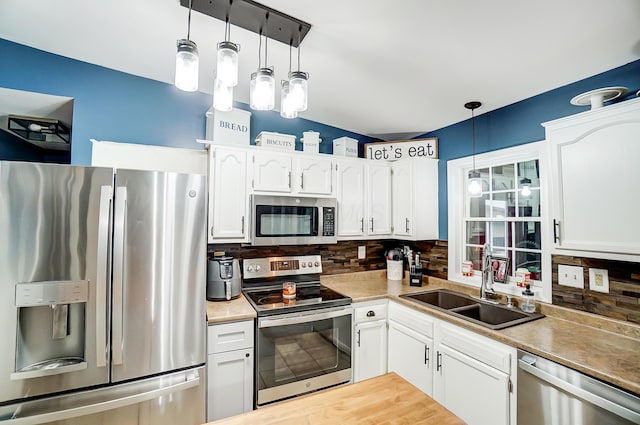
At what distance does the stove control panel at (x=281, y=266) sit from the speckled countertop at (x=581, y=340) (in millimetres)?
614

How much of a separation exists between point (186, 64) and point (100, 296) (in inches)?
47.0

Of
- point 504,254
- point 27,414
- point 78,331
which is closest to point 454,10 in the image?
point 504,254

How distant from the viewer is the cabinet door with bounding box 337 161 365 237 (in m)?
2.65

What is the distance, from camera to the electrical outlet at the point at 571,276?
1796mm

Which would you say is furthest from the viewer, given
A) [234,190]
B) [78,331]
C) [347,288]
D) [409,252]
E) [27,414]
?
[409,252]

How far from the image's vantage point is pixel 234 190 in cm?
225

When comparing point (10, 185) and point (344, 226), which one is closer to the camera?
point (10, 185)

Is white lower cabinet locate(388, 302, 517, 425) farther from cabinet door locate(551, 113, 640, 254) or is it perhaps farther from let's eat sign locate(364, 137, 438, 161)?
let's eat sign locate(364, 137, 438, 161)

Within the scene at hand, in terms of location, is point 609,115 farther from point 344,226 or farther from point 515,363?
point 344,226

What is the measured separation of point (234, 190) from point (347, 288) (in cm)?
136

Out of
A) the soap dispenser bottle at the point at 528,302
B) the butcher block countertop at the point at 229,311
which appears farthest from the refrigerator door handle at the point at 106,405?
the soap dispenser bottle at the point at 528,302

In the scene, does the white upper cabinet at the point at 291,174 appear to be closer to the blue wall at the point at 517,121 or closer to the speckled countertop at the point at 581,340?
the speckled countertop at the point at 581,340

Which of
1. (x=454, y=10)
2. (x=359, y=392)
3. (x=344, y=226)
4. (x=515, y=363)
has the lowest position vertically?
(x=515, y=363)

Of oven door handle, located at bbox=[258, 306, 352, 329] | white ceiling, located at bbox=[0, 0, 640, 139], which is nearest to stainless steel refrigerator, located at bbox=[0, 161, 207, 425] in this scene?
oven door handle, located at bbox=[258, 306, 352, 329]
